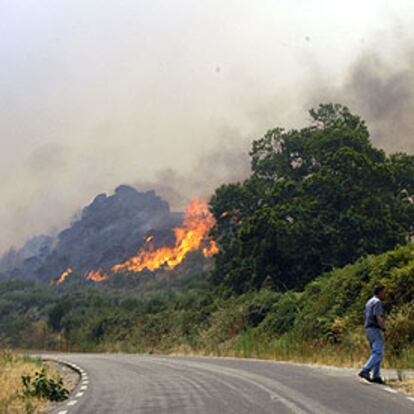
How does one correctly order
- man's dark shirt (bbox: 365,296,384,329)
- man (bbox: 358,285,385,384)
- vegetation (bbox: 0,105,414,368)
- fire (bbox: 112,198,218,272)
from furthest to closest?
fire (bbox: 112,198,218,272) < vegetation (bbox: 0,105,414,368) < man's dark shirt (bbox: 365,296,384,329) < man (bbox: 358,285,385,384)

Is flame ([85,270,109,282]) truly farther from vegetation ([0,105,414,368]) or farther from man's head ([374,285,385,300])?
man's head ([374,285,385,300])

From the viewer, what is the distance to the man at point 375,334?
12609mm

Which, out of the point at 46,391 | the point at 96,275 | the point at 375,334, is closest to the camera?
the point at 375,334

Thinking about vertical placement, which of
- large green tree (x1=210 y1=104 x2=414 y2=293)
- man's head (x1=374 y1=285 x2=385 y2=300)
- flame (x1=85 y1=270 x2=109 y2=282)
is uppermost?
flame (x1=85 y1=270 x2=109 y2=282)

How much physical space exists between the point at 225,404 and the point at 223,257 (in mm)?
40068

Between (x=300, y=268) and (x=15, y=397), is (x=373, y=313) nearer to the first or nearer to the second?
(x=15, y=397)

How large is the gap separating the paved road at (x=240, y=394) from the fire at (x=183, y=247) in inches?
2462

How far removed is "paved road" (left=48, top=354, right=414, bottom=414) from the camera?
31.9 feet

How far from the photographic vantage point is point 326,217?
39.7 m

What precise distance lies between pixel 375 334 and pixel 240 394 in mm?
3270

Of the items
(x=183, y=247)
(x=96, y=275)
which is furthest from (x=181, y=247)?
(x=96, y=275)

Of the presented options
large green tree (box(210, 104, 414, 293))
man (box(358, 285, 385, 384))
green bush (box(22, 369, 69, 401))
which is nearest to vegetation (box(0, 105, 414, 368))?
large green tree (box(210, 104, 414, 293))

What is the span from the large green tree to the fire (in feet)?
111

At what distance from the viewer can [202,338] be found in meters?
37.2
